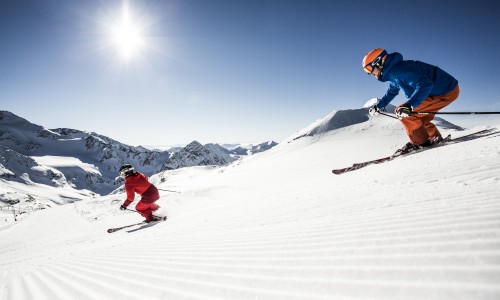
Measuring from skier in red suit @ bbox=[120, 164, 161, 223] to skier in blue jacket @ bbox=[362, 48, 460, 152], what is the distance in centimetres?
768

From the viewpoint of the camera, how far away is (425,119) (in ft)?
24.9

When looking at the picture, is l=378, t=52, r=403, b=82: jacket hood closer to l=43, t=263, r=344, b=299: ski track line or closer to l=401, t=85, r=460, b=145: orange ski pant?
l=401, t=85, r=460, b=145: orange ski pant

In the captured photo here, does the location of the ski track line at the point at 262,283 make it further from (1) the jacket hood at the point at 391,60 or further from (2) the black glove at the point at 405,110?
(1) the jacket hood at the point at 391,60

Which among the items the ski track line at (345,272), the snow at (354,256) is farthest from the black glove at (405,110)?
the ski track line at (345,272)

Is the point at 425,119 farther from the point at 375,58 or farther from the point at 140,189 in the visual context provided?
the point at 140,189

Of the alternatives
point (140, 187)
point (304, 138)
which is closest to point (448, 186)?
point (140, 187)

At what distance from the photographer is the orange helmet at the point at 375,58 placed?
6.71m

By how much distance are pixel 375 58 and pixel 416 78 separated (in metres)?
1.12

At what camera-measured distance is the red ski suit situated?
830 centimetres

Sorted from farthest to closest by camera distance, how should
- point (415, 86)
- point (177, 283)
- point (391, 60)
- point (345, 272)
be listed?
1. point (391, 60)
2. point (415, 86)
3. point (177, 283)
4. point (345, 272)

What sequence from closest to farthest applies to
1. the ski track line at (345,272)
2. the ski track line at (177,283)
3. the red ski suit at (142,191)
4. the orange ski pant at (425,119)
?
the ski track line at (345,272) < the ski track line at (177,283) < the orange ski pant at (425,119) < the red ski suit at (142,191)

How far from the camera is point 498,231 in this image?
1557 mm

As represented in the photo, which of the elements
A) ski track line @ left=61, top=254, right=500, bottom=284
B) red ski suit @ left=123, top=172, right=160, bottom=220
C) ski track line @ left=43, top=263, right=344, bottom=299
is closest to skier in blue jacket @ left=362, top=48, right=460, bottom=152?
ski track line @ left=61, top=254, right=500, bottom=284

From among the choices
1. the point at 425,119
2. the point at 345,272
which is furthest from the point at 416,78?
the point at 345,272
